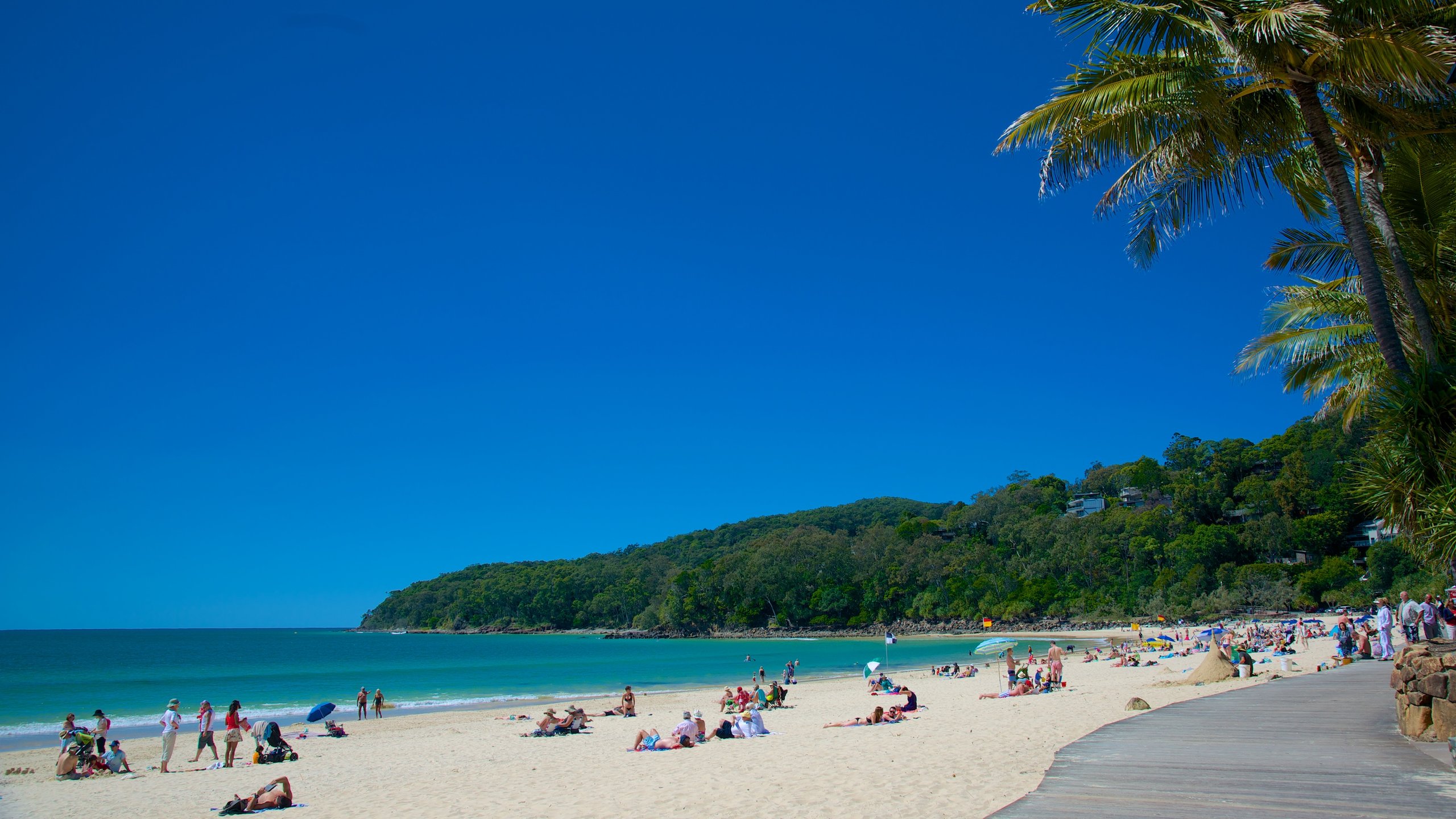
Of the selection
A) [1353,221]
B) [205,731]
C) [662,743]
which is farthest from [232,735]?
[1353,221]

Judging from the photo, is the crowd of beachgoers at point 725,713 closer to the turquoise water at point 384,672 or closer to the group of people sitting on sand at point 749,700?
the group of people sitting on sand at point 749,700

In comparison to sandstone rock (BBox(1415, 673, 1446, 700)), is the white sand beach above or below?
below

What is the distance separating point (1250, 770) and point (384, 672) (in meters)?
54.1

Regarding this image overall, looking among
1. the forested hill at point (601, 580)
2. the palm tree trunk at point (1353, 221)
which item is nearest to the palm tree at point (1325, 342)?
the palm tree trunk at point (1353, 221)

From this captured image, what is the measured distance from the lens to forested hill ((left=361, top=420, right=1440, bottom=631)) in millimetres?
64125

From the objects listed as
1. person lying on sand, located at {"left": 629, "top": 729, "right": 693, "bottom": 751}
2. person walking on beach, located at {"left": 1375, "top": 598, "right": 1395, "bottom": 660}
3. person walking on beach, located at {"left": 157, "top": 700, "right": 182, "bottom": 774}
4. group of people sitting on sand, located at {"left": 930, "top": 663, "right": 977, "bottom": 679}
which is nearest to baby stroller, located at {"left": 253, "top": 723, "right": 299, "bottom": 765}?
person walking on beach, located at {"left": 157, "top": 700, "right": 182, "bottom": 774}

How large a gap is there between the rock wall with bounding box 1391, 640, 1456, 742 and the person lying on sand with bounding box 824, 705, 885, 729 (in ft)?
29.6

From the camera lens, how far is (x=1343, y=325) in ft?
38.2

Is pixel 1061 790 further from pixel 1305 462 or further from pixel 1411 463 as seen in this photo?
pixel 1305 462

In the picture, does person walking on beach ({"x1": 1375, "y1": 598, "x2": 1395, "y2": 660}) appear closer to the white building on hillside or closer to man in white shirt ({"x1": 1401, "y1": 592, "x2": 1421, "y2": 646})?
man in white shirt ({"x1": 1401, "y1": 592, "x2": 1421, "y2": 646})

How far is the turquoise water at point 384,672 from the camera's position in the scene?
3183 centimetres

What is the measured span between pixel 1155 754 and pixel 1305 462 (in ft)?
277

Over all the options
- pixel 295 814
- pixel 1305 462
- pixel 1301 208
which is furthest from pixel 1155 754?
pixel 1305 462

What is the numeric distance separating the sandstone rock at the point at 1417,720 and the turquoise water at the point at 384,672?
27.5 metres
